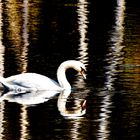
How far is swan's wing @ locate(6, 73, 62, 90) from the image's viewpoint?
17969 millimetres

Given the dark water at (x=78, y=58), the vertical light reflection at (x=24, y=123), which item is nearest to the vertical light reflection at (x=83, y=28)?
the dark water at (x=78, y=58)

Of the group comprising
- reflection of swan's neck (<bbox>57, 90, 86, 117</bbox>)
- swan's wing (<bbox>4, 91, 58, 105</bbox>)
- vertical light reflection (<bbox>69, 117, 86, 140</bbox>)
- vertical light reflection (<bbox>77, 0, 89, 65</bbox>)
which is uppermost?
vertical light reflection (<bbox>69, 117, 86, 140</bbox>)

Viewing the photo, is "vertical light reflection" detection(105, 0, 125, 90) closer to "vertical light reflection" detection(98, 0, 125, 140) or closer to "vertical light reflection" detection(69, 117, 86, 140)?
"vertical light reflection" detection(98, 0, 125, 140)

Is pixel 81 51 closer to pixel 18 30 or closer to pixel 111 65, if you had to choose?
pixel 111 65

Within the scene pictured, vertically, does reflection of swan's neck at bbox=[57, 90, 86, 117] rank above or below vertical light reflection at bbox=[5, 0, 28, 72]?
above

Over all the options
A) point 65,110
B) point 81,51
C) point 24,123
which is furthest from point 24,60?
point 24,123

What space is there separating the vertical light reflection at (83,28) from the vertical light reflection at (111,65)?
498 mm

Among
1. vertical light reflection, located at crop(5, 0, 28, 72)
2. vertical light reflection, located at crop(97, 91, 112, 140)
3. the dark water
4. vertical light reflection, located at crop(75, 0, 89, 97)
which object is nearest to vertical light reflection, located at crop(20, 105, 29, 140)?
the dark water

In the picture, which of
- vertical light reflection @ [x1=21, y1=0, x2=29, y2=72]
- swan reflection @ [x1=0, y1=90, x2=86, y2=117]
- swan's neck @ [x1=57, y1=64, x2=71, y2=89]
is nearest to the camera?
swan reflection @ [x1=0, y1=90, x2=86, y2=117]

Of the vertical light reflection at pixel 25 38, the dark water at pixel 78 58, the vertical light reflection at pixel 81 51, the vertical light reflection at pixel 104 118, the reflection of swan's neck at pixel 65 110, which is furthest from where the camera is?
the vertical light reflection at pixel 25 38

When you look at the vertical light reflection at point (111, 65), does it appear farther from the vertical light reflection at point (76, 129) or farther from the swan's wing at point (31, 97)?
the swan's wing at point (31, 97)

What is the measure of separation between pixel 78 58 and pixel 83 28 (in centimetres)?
596

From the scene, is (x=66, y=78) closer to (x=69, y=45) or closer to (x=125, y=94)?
(x=125, y=94)

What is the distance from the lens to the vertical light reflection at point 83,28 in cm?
2218
